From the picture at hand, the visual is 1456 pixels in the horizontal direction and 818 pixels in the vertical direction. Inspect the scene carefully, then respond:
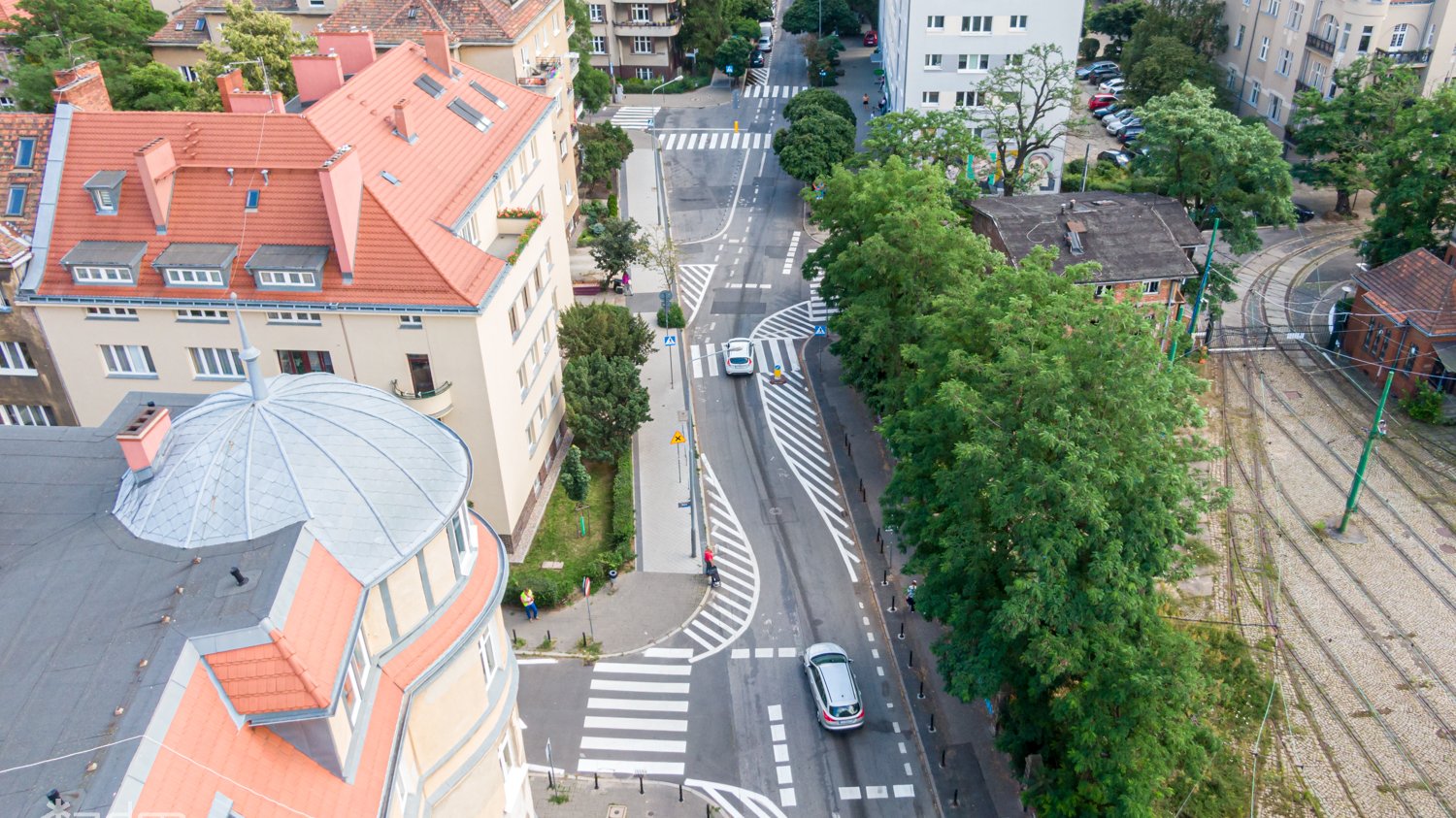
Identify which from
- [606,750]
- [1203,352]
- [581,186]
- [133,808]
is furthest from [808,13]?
[133,808]

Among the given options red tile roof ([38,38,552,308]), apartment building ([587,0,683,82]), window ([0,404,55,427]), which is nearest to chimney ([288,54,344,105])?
red tile roof ([38,38,552,308])

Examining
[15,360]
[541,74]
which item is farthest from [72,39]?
[15,360]

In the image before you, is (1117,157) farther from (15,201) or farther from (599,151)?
(15,201)

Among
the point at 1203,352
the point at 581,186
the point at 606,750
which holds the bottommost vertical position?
the point at 606,750

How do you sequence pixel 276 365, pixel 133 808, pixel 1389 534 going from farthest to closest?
1. pixel 1389 534
2. pixel 276 365
3. pixel 133 808

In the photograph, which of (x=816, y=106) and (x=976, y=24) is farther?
(x=816, y=106)

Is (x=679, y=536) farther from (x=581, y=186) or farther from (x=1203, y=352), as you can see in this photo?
(x=581, y=186)

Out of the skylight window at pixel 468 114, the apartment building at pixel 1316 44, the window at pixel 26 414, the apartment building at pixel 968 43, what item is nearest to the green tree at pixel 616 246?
the skylight window at pixel 468 114
